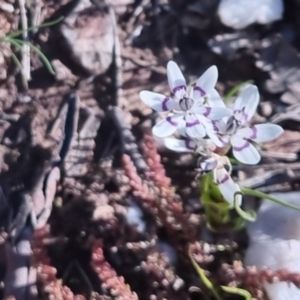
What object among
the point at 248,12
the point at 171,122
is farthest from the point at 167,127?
the point at 248,12

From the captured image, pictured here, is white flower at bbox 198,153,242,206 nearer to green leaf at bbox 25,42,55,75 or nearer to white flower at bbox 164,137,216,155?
white flower at bbox 164,137,216,155

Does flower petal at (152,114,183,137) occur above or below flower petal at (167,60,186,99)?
below

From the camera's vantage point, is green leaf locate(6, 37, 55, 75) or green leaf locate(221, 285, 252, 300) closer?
green leaf locate(221, 285, 252, 300)

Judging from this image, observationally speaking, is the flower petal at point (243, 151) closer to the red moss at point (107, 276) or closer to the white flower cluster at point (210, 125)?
the white flower cluster at point (210, 125)

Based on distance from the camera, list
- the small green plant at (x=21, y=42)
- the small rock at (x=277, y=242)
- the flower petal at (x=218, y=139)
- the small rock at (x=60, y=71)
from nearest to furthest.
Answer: the flower petal at (x=218, y=139)
the small rock at (x=277, y=242)
the small green plant at (x=21, y=42)
the small rock at (x=60, y=71)

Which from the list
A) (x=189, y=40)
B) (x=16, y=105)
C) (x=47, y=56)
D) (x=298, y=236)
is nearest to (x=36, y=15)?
(x=47, y=56)

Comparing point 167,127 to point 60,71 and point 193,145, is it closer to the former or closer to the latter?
point 193,145

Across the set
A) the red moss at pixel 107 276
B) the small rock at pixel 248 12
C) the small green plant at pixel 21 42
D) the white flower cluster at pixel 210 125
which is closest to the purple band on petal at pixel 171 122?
the white flower cluster at pixel 210 125

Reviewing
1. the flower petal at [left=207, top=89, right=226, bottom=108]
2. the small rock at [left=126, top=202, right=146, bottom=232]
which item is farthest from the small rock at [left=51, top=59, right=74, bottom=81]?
the flower petal at [left=207, top=89, right=226, bottom=108]
